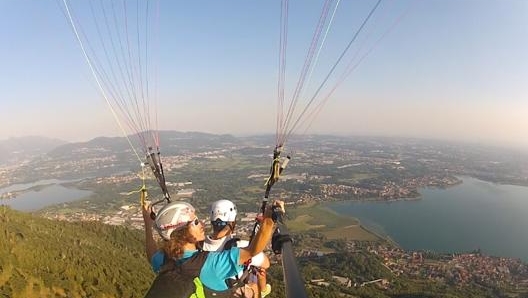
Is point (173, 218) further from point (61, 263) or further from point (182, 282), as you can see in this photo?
point (61, 263)

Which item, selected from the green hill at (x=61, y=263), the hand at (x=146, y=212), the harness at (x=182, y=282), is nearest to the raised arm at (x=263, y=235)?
the harness at (x=182, y=282)

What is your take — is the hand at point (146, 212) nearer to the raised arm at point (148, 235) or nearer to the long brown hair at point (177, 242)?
the raised arm at point (148, 235)

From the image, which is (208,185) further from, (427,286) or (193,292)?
(193,292)

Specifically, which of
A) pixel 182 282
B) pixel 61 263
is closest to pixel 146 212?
pixel 182 282

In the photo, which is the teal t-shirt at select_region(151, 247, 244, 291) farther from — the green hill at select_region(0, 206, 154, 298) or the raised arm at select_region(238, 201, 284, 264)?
the green hill at select_region(0, 206, 154, 298)

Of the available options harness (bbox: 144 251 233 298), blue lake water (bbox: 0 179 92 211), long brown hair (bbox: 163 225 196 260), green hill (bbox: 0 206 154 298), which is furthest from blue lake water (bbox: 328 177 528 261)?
blue lake water (bbox: 0 179 92 211)

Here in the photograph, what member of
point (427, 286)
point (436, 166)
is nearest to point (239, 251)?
point (427, 286)
